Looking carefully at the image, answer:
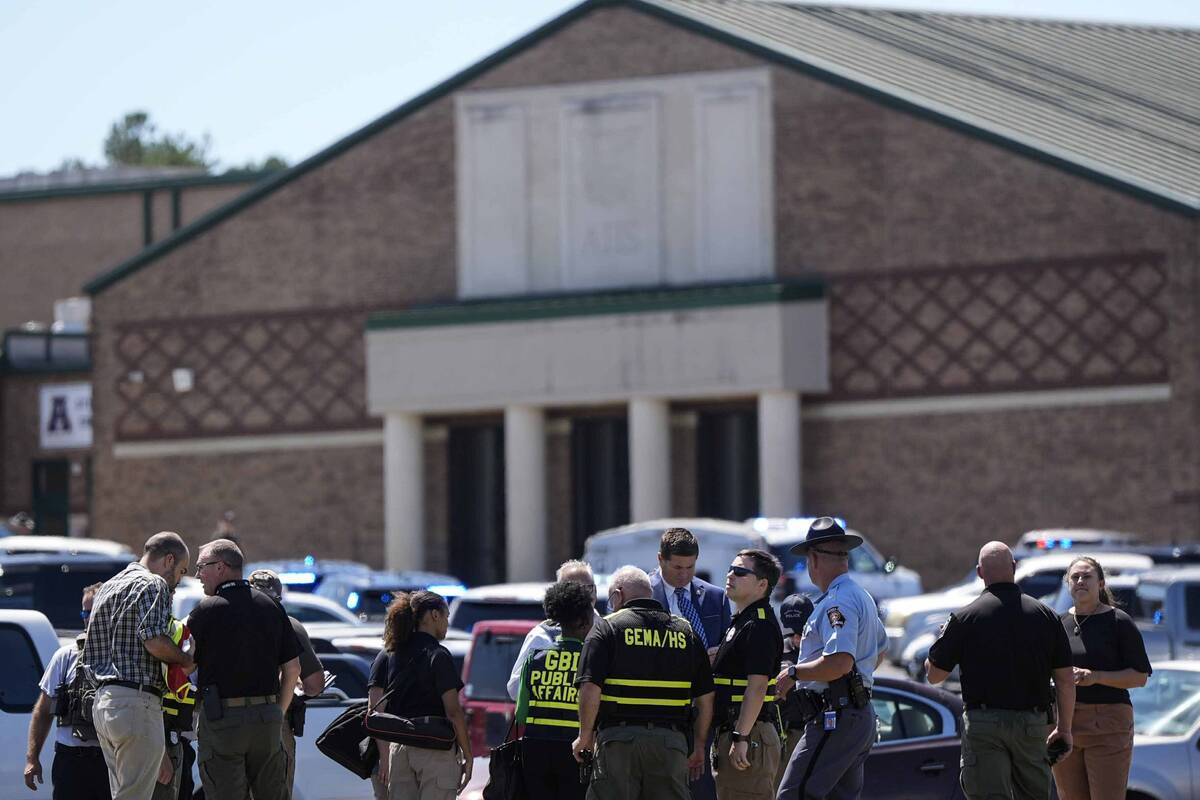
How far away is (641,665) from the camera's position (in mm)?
10234

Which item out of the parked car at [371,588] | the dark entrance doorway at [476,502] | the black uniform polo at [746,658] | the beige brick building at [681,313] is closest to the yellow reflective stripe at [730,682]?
the black uniform polo at [746,658]

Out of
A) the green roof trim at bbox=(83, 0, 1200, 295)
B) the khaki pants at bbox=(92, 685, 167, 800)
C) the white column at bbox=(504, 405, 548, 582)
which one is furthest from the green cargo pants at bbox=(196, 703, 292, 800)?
the white column at bbox=(504, 405, 548, 582)

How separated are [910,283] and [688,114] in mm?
4996

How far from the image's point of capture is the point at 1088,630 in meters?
12.4

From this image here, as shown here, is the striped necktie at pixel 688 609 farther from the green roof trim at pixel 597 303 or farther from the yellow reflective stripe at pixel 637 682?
the green roof trim at pixel 597 303

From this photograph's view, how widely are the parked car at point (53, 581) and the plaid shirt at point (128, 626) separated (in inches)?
246

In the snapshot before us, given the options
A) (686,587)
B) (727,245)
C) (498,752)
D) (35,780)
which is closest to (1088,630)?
(686,587)

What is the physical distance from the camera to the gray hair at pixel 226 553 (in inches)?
432

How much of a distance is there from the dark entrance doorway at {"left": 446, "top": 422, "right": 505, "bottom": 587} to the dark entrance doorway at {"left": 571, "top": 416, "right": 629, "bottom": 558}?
5.35ft

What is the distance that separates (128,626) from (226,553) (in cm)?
61

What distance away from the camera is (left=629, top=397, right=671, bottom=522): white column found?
121 feet

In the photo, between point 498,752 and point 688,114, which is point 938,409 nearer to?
point 688,114

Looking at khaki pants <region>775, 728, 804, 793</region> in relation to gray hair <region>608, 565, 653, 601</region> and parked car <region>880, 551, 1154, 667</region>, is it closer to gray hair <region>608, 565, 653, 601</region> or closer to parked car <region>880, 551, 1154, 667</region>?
gray hair <region>608, 565, 653, 601</region>

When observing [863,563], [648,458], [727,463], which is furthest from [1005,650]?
[727,463]
